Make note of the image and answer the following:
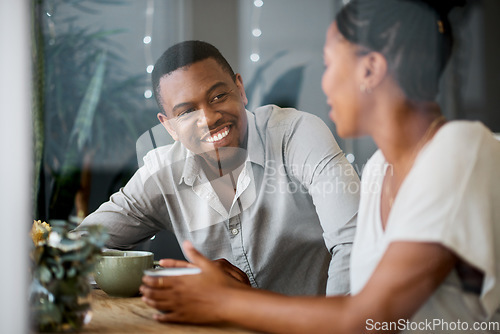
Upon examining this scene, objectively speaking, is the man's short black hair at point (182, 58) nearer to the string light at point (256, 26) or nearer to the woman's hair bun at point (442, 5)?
the string light at point (256, 26)

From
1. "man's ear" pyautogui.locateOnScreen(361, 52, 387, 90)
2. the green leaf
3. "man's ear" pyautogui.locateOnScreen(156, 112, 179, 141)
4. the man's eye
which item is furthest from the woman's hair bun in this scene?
the green leaf

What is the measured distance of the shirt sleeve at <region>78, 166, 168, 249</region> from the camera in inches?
39.4

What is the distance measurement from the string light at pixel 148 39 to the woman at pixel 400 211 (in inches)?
13.5

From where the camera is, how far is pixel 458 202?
23.9 inches

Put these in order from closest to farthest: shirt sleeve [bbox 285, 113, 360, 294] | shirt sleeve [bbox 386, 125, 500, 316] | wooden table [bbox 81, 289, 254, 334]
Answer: shirt sleeve [bbox 386, 125, 500, 316] → wooden table [bbox 81, 289, 254, 334] → shirt sleeve [bbox 285, 113, 360, 294]

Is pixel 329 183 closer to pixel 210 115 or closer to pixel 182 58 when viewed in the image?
pixel 210 115

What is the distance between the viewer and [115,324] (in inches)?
29.2

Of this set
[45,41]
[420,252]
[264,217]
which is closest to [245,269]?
[264,217]

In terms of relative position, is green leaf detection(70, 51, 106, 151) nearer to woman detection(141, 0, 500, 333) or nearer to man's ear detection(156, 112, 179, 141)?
man's ear detection(156, 112, 179, 141)

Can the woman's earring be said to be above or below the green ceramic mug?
above

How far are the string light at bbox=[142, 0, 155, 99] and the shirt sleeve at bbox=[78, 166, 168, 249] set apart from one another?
0.16 metres

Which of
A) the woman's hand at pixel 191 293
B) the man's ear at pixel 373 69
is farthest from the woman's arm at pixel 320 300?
the man's ear at pixel 373 69

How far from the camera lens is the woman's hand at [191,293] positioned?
0.71 meters

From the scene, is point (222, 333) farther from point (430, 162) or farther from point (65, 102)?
point (65, 102)
